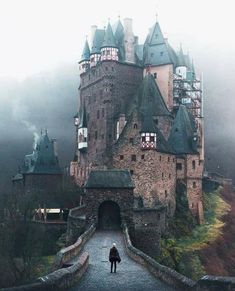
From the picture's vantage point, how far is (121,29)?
74.7 metres

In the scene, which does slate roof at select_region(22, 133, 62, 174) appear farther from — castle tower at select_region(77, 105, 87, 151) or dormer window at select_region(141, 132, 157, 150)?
dormer window at select_region(141, 132, 157, 150)

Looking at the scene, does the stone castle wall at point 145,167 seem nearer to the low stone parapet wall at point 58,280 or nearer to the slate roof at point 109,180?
the slate roof at point 109,180

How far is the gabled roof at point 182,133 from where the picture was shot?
206ft

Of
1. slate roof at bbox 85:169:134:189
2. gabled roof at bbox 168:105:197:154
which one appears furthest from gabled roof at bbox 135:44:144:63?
slate roof at bbox 85:169:134:189

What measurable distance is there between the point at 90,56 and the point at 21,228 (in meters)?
35.6

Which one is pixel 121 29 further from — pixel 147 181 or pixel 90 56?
pixel 147 181

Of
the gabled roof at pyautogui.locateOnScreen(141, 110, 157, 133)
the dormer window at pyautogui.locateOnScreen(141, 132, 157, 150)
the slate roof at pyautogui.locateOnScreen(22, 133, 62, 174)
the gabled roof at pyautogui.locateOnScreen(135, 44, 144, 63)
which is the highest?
the gabled roof at pyautogui.locateOnScreen(135, 44, 144, 63)

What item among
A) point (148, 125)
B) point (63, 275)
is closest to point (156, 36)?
point (148, 125)

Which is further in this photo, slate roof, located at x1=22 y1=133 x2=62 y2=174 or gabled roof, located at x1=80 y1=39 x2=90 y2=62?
gabled roof, located at x1=80 y1=39 x2=90 y2=62

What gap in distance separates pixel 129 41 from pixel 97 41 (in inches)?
170

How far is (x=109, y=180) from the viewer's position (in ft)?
136

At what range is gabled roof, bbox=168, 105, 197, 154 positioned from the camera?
62.7m

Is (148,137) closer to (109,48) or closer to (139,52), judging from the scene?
(109,48)

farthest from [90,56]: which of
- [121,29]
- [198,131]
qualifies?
[198,131]
